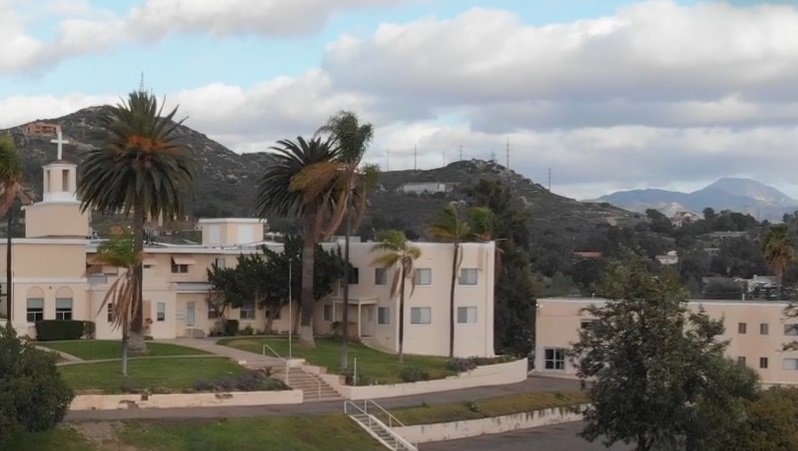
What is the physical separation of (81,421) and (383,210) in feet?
381

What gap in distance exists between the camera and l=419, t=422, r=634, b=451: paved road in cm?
4292

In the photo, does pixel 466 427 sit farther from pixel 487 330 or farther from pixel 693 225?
pixel 693 225

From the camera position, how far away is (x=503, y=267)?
69375 mm

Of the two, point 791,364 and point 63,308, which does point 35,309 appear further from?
point 791,364

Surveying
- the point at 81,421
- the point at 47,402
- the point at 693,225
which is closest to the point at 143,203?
the point at 81,421

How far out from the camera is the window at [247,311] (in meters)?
60.1

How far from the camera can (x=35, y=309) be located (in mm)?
52844

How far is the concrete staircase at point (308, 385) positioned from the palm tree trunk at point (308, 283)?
7.24 meters

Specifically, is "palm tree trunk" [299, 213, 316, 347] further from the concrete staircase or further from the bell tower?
the bell tower

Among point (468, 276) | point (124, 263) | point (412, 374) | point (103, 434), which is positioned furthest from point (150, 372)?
point (468, 276)

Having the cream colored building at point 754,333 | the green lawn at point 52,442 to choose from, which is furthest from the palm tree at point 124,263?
the cream colored building at point 754,333

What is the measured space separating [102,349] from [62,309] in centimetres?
592

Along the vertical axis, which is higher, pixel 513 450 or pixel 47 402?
pixel 47 402

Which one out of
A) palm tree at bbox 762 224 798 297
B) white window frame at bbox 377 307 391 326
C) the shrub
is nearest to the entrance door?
white window frame at bbox 377 307 391 326
